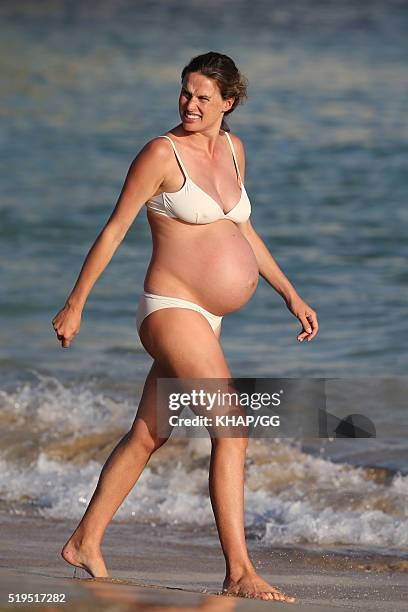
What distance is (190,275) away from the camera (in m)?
4.28

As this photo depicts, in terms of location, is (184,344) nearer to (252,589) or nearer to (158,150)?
(158,150)

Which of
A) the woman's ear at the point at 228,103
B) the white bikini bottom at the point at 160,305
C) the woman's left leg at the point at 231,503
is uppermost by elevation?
the woman's ear at the point at 228,103

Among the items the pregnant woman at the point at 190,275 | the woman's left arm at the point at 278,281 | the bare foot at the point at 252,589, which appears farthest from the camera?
the woman's left arm at the point at 278,281

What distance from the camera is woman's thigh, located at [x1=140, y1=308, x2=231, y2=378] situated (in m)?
4.17

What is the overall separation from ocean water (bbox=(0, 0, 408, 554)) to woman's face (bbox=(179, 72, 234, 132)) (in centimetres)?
219

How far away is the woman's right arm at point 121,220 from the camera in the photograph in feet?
13.7

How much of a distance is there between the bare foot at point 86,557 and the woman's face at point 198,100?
57.8 inches

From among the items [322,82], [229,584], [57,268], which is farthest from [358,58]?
[229,584]

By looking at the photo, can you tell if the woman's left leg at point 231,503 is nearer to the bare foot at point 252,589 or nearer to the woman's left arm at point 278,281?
the bare foot at point 252,589

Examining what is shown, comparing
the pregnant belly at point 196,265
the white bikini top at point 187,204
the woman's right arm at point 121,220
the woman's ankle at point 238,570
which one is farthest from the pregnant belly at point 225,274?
the woman's ankle at point 238,570

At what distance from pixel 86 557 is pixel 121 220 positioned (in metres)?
1.17

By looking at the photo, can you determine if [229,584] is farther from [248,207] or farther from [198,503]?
[198,503]

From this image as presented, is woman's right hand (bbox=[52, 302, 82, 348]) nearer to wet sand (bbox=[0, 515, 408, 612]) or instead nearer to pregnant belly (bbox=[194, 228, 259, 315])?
pregnant belly (bbox=[194, 228, 259, 315])

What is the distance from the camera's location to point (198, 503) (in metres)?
6.28
